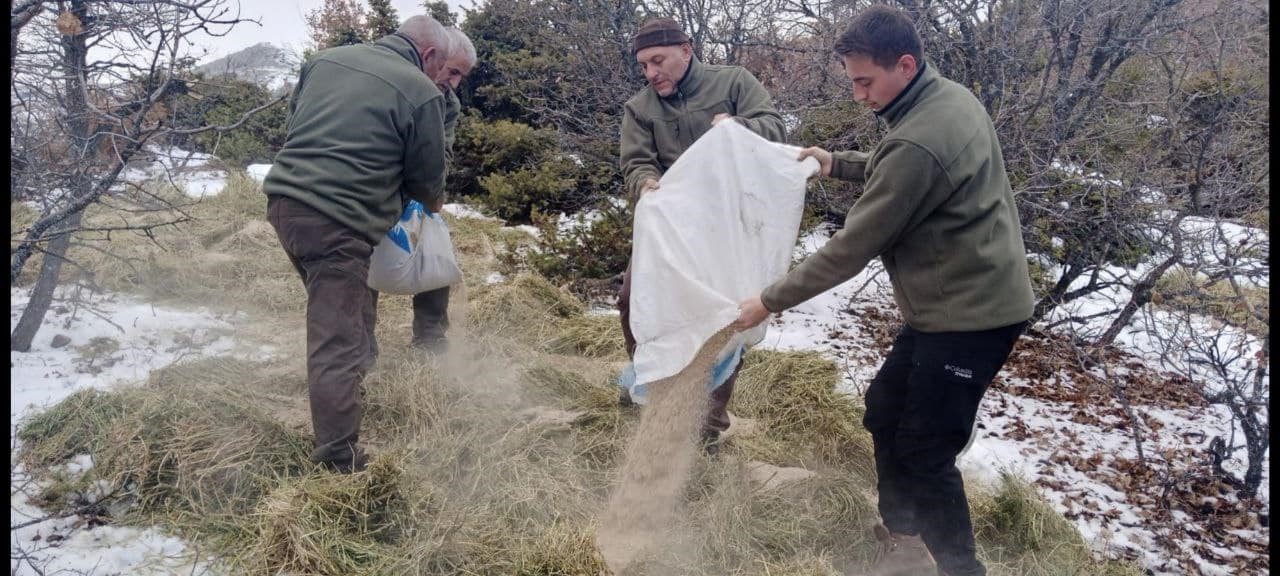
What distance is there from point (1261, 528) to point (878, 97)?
230cm

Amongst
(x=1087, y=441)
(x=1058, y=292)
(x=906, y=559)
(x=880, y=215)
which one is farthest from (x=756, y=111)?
(x=1058, y=292)

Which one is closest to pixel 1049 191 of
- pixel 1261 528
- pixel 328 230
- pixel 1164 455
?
pixel 1164 455

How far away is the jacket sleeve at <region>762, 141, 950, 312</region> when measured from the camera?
6.44 feet

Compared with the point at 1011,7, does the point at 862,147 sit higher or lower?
lower

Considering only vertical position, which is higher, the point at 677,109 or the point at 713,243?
the point at 677,109

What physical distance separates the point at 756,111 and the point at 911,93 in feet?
2.99

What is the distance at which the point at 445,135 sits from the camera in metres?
3.11

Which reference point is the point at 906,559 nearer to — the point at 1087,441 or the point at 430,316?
the point at 1087,441

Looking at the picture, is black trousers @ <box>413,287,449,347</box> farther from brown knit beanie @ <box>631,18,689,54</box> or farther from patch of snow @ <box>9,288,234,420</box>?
brown knit beanie @ <box>631,18,689,54</box>

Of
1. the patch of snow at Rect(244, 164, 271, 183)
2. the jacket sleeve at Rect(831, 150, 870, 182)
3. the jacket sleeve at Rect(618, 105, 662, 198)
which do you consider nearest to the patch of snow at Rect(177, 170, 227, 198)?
the patch of snow at Rect(244, 164, 271, 183)

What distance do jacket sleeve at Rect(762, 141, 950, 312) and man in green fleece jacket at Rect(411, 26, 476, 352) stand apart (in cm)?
161

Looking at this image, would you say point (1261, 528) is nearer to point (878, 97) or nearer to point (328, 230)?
point (878, 97)

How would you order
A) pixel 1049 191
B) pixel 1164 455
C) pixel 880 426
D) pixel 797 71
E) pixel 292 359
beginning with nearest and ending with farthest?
1. pixel 880 426
2. pixel 1164 455
3. pixel 292 359
4. pixel 1049 191
5. pixel 797 71

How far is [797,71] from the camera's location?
5516 millimetres
